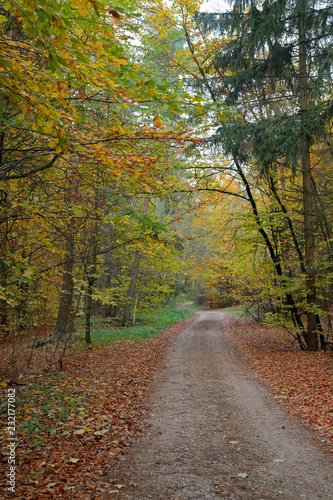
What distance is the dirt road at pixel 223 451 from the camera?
3297mm

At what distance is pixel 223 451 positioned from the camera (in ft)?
13.5

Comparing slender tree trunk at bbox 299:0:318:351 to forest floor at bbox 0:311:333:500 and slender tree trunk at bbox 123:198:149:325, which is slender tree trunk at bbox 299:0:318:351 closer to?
forest floor at bbox 0:311:333:500

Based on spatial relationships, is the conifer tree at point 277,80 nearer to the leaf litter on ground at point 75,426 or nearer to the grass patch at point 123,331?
the leaf litter on ground at point 75,426

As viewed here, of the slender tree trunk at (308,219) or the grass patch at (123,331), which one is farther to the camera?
the grass patch at (123,331)

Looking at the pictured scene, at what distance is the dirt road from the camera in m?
3.30

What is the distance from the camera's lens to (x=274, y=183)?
35.3 ft

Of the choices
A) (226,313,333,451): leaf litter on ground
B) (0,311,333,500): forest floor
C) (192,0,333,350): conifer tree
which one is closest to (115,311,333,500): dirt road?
(0,311,333,500): forest floor

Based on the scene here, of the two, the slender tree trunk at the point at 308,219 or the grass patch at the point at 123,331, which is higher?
the slender tree trunk at the point at 308,219

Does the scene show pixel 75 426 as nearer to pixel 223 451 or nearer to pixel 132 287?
pixel 223 451

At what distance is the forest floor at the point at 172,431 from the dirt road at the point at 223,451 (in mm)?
16

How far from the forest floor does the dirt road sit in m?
0.02

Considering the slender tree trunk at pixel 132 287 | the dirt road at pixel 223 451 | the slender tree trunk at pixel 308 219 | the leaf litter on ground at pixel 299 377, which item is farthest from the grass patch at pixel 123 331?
the slender tree trunk at pixel 308 219

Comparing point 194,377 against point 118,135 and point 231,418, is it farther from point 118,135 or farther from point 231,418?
point 118,135

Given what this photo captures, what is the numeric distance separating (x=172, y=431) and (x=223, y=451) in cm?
93
